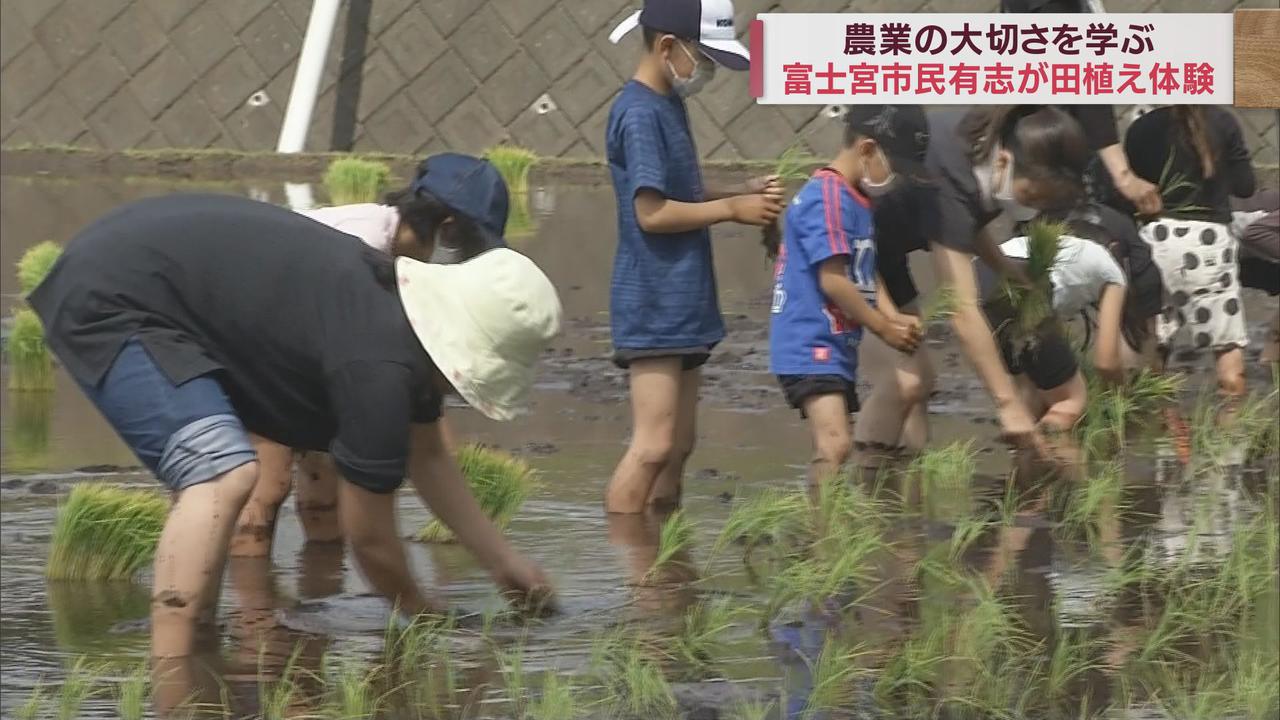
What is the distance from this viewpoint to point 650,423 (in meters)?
5.82

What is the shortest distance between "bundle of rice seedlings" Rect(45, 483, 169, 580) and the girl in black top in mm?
3999

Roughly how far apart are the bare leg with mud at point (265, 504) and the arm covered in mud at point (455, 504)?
91cm

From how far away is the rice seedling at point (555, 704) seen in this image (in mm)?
3930

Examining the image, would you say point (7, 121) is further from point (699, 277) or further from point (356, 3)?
point (699, 277)

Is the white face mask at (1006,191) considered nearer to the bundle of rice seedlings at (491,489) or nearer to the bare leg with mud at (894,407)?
the bare leg with mud at (894,407)

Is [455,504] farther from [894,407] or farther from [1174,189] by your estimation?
[1174,189]

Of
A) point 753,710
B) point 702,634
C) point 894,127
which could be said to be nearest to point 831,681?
point 753,710

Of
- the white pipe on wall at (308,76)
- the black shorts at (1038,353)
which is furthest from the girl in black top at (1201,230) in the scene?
the white pipe on wall at (308,76)

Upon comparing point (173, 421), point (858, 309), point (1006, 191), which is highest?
point (1006, 191)

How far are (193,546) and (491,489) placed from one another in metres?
1.55

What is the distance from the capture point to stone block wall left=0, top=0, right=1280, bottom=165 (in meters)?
14.3

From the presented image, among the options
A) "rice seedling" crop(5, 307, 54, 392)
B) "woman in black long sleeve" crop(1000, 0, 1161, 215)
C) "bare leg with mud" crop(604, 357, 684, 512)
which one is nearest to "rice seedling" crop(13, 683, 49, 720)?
"bare leg with mud" crop(604, 357, 684, 512)

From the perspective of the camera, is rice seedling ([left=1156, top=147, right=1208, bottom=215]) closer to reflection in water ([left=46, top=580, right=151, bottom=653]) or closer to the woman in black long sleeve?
the woman in black long sleeve

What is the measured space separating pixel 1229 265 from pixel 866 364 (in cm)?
188
